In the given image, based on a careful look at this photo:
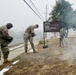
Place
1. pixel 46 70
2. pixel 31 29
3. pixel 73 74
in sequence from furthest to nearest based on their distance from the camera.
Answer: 1. pixel 31 29
2. pixel 46 70
3. pixel 73 74

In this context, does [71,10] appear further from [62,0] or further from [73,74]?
[73,74]

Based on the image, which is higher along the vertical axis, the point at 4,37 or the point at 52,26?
the point at 52,26

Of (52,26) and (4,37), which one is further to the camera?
(52,26)

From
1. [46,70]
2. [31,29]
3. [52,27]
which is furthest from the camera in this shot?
[52,27]

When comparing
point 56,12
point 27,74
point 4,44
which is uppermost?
point 56,12

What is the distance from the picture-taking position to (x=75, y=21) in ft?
119

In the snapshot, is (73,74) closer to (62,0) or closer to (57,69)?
(57,69)

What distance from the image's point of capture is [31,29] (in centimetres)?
1211

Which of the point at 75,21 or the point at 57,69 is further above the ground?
the point at 75,21

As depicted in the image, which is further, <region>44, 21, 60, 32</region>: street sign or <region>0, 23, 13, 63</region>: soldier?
<region>44, 21, 60, 32</region>: street sign

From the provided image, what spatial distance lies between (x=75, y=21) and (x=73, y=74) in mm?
30710

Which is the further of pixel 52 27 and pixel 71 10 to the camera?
pixel 71 10

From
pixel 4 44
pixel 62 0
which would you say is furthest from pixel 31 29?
pixel 62 0

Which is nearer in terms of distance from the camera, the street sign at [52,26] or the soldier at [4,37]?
the soldier at [4,37]
